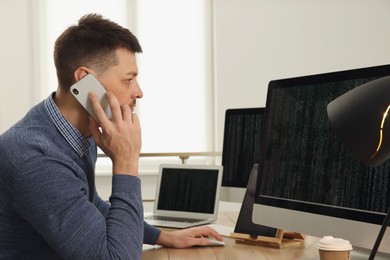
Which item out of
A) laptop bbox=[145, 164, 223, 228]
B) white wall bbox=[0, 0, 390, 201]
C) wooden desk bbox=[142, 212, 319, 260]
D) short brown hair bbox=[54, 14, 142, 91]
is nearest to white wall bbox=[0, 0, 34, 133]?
white wall bbox=[0, 0, 390, 201]

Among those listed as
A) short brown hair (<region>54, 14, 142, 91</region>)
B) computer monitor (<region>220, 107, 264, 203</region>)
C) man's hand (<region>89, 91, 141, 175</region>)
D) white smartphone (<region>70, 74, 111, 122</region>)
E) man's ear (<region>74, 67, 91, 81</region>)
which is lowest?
computer monitor (<region>220, 107, 264, 203</region>)

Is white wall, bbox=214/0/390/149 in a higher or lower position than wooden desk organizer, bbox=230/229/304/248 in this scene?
higher

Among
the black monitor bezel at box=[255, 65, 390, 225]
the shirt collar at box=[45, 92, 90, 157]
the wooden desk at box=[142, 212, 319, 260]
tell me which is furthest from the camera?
the wooden desk at box=[142, 212, 319, 260]

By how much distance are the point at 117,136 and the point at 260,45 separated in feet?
12.6

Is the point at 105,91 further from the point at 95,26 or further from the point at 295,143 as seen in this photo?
the point at 295,143

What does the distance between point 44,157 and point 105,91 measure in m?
0.25

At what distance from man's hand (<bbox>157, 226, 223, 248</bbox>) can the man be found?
30 cm

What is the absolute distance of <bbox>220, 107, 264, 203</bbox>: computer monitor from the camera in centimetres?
208

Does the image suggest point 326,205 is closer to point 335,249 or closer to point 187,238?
point 335,249

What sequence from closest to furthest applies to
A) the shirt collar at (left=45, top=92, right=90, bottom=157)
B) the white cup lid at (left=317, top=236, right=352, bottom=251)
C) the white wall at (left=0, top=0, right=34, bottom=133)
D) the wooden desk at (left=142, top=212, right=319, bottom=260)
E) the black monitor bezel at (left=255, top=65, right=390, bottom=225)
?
the white cup lid at (left=317, top=236, right=352, bottom=251)
the black monitor bezel at (left=255, top=65, right=390, bottom=225)
the shirt collar at (left=45, top=92, right=90, bottom=157)
the wooden desk at (left=142, top=212, right=319, bottom=260)
the white wall at (left=0, top=0, right=34, bottom=133)

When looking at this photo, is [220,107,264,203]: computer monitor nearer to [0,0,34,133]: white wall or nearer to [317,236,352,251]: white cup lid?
[317,236,352,251]: white cup lid

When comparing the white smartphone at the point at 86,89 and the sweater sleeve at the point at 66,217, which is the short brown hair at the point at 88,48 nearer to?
the white smartphone at the point at 86,89

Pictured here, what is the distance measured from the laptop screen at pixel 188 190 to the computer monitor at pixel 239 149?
0.21 ft

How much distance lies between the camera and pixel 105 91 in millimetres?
1318
